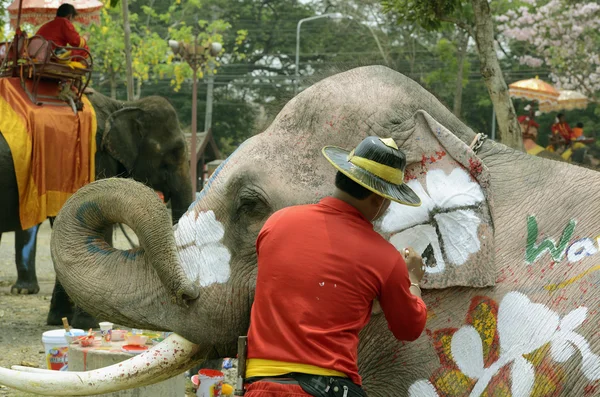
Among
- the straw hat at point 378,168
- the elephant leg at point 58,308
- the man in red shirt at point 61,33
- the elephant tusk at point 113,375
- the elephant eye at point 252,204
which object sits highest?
the straw hat at point 378,168

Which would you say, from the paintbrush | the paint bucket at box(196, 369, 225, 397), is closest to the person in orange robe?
the paint bucket at box(196, 369, 225, 397)

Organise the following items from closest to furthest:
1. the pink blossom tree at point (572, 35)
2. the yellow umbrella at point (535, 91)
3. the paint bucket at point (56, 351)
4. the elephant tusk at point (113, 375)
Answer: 1. the elephant tusk at point (113, 375)
2. the paint bucket at point (56, 351)
3. the yellow umbrella at point (535, 91)
4. the pink blossom tree at point (572, 35)

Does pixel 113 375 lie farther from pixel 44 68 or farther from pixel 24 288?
pixel 24 288

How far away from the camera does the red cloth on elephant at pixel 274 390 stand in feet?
9.89

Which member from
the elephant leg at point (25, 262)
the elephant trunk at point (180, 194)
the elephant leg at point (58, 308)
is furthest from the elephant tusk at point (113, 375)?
the elephant leg at point (25, 262)

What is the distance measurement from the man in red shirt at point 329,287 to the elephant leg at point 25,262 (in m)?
8.96

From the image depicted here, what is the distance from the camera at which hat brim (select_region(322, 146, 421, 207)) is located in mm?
3096

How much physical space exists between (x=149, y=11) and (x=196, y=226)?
26627 millimetres

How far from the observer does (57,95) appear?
31.3 feet

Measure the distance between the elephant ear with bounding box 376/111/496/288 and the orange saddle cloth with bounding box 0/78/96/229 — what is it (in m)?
6.23

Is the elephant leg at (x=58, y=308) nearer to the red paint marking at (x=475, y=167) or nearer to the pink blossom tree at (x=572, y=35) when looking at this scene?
the red paint marking at (x=475, y=167)

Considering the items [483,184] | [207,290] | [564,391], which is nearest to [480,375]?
[564,391]

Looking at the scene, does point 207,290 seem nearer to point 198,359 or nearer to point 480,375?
point 198,359

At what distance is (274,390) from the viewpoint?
3.03 m
